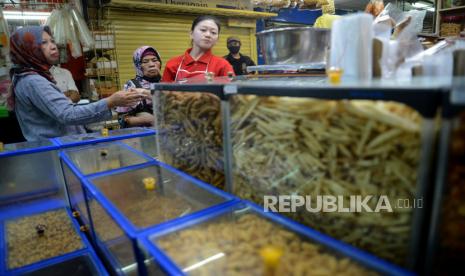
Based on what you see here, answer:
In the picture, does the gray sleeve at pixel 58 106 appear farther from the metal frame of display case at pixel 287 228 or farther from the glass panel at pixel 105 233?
the metal frame of display case at pixel 287 228

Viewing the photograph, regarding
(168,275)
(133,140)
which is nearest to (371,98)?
(168,275)

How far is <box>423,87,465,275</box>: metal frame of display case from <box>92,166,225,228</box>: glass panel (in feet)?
1.98

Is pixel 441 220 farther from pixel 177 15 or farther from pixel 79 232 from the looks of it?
pixel 177 15

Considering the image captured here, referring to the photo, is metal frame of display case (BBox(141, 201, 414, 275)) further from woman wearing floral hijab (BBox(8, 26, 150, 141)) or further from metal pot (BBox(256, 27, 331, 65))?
woman wearing floral hijab (BBox(8, 26, 150, 141))

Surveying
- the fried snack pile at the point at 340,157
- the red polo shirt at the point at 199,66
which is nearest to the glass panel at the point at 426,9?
the red polo shirt at the point at 199,66

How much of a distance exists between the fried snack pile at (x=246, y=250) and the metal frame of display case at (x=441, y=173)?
0.13 metres

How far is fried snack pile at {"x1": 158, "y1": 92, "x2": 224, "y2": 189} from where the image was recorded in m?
1.15

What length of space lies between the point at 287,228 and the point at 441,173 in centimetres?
42

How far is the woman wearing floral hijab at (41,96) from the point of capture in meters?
1.87

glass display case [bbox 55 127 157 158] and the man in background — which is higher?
the man in background

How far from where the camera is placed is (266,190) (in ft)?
3.13

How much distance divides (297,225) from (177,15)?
519 cm

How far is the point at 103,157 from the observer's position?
5.80ft

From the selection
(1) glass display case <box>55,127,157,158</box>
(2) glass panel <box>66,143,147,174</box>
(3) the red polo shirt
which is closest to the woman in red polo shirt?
(3) the red polo shirt
